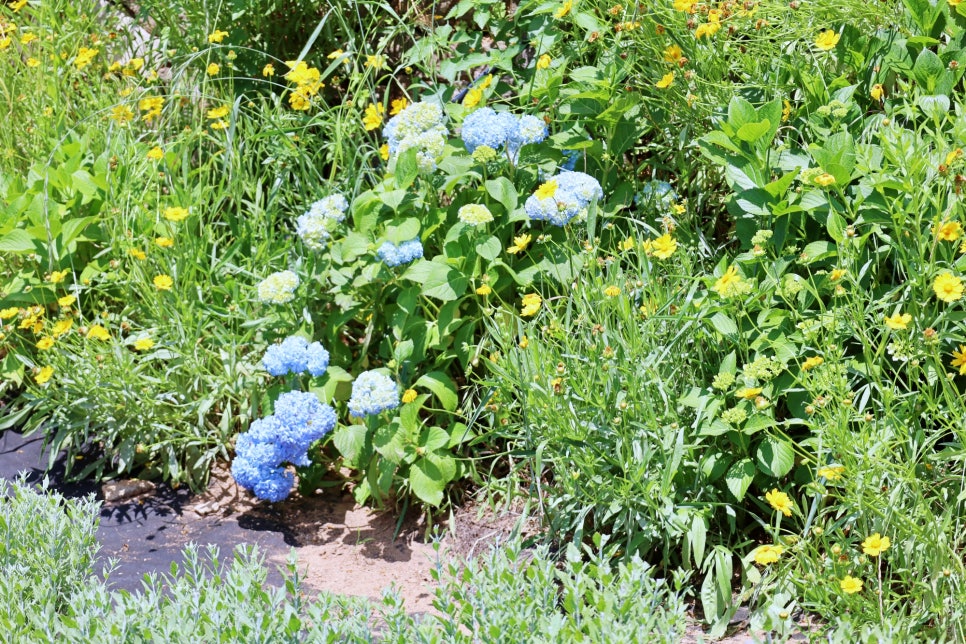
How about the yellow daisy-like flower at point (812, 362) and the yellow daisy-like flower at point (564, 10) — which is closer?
the yellow daisy-like flower at point (812, 362)

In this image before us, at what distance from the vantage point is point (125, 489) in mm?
3398

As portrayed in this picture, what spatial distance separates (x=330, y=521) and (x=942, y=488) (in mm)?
1793

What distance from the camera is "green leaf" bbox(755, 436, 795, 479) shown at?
8.20 feet

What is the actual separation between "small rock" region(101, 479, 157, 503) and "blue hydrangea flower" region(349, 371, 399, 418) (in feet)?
2.82

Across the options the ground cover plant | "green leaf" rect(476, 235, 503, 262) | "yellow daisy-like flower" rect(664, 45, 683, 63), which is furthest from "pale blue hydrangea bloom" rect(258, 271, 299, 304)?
"yellow daisy-like flower" rect(664, 45, 683, 63)

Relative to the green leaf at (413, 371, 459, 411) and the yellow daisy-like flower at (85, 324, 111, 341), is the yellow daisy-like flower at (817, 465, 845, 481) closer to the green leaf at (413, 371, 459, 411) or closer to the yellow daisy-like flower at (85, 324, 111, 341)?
the green leaf at (413, 371, 459, 411)

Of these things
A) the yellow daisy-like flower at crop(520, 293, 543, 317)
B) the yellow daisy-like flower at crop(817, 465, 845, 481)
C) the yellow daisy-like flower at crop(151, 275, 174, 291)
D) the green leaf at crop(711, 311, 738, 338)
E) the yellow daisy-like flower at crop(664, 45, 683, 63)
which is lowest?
the yellow daisy-like flower at crop(151, 275, 174, 291)

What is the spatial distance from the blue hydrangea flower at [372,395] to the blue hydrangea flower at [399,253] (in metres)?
0.34

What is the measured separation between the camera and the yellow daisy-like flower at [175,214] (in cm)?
339

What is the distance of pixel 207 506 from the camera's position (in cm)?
337

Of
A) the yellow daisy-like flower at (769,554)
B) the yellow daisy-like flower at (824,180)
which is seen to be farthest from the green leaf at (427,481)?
the yellow daisy-like flower at (824,180)

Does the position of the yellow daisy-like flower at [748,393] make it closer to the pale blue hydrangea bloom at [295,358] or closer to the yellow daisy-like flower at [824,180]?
the yellow daisy-like flower at [824,180]

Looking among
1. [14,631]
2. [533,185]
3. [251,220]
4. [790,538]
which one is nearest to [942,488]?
[790,538]

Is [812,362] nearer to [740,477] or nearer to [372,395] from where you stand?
[740,477]
